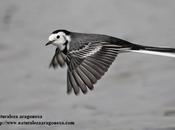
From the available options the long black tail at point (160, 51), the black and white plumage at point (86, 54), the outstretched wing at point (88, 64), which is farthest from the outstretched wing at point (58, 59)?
the long black tail at point (160, 51)

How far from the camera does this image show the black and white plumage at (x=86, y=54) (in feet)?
9.38

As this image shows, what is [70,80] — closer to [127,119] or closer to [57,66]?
[127,119]

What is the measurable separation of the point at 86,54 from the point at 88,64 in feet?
0.40

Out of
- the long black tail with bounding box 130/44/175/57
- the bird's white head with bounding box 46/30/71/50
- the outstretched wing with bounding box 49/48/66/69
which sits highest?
the bird's white head with bounding box 46/30/71/50

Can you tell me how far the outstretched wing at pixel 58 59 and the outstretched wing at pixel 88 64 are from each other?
336mm

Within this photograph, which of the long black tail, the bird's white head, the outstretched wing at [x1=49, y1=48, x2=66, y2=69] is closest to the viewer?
the long black tail

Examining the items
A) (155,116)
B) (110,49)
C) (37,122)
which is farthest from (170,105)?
(37,122)

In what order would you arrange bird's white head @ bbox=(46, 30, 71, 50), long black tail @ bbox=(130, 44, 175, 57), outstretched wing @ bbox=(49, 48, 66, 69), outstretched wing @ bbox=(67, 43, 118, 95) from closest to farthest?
1. outstretched wing @ bbox=(67, 43, 118, 95)
2. long black tail @ bbox=(130, 44, 175, 57)
3. bird's white head @ bbox=(46, 30, 71, 50)
4. outstretched wing @ bbox=(49, 48, 66, 69)

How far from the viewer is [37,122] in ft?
10.1

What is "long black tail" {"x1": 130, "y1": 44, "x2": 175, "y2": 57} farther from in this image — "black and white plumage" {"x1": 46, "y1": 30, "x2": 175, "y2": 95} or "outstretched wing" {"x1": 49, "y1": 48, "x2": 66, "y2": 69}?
"outstretched wing" {"x1": 49, "y1": 48, "x2": 66, "y2": 69}

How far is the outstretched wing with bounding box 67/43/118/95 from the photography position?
2834 mm

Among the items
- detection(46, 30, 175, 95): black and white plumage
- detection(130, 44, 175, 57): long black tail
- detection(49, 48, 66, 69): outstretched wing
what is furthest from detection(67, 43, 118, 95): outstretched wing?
detection(49, 48, 66, 69): outstretched wing

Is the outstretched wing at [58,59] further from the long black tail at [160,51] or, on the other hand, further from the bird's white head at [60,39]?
the long black tail at [160,51]

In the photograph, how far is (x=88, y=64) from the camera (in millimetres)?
2965
